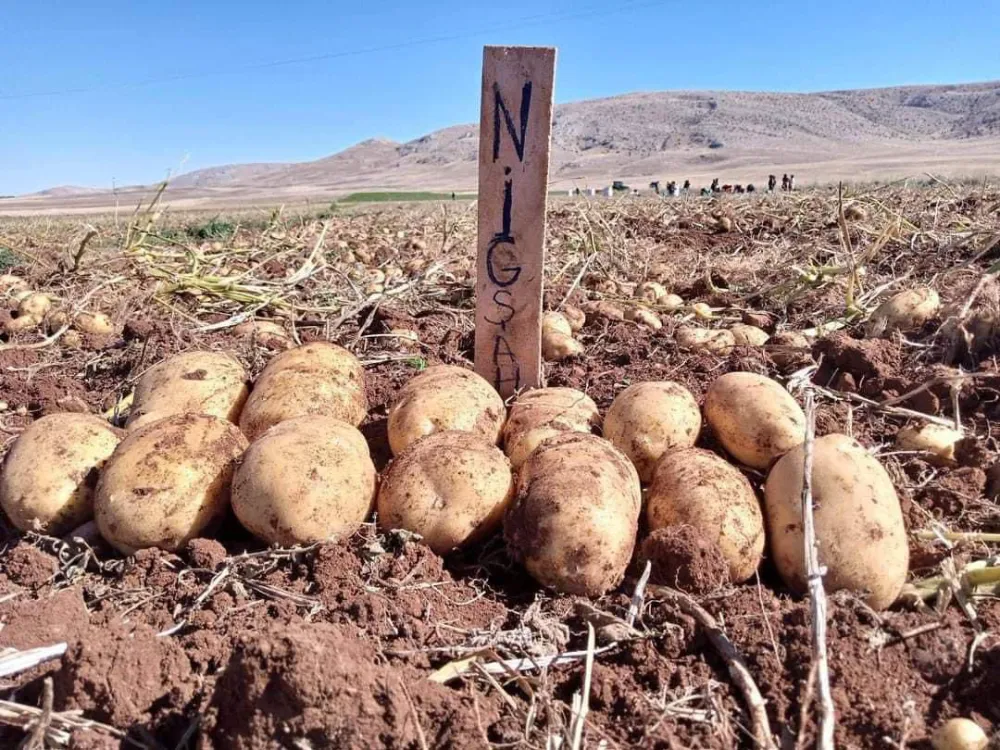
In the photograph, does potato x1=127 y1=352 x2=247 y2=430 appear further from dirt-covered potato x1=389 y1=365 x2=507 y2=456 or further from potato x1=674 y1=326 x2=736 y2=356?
potato x1=674 y1=326 x2=736 y2=356

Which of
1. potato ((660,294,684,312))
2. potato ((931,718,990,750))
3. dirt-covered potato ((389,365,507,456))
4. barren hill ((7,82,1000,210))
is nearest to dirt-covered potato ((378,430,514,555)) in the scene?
dirt-covered potato ((389,365,507,456))

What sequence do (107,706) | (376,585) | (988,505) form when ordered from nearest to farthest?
(107,706), (376,585), (988,505)

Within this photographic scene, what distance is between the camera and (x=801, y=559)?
190 cm

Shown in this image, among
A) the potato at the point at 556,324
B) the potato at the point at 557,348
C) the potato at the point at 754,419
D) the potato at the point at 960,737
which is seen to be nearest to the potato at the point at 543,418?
the potato at the point at 754,419

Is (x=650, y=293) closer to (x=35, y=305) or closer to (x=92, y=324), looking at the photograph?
(x=92, y=324)

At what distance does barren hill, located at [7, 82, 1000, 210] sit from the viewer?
252 ft

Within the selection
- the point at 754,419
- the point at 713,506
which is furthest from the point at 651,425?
the point at 713,506

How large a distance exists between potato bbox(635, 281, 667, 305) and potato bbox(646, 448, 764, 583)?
8.08 feet

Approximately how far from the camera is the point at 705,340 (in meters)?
3.51

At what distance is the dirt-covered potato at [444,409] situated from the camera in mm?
2377

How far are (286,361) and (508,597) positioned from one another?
4.13ft

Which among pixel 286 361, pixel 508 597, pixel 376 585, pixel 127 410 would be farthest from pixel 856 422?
pixel 127 410

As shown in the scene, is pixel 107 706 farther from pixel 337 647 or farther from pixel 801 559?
pixel 801 559

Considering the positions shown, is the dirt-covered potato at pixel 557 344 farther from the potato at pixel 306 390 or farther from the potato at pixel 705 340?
the potato at pixel 306 390
